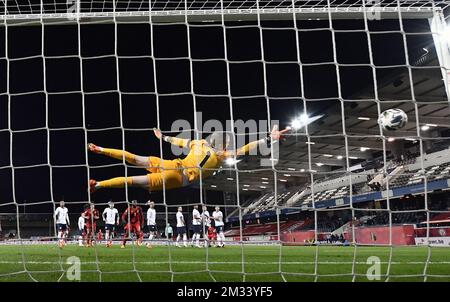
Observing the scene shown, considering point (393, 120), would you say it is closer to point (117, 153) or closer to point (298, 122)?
point (117, 153)

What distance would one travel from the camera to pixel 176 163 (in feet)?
16.4

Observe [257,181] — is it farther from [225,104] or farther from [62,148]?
[62,148]

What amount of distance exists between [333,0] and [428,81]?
8.93 m

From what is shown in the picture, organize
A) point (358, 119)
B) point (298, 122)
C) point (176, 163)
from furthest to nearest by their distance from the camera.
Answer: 1. point (358, 119)
2. point (298, 122)
3. point (176, 163)

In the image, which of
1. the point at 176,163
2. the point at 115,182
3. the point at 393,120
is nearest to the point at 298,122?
the point at 393,120

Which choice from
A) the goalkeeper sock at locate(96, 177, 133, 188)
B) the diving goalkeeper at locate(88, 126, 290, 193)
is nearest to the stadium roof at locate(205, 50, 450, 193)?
the diving goalkeeper at locate(88, 126, 290, 193)

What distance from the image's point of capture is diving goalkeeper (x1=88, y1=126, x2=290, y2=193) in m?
4.90

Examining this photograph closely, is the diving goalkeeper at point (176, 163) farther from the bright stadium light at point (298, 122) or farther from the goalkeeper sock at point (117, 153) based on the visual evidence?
the bright stadium light at point (298, 122)

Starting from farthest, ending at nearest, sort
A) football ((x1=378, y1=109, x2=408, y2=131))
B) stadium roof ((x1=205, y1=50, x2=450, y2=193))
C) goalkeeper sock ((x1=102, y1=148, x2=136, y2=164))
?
1. stadium roof ((x1=205, y1=50, x2=450, y2=193))
2. football ((x1=378, y1=109, x2=408, y2=131))
3. goalkeeper sock ((x1=102, y1=148, x2=136, y2=164))

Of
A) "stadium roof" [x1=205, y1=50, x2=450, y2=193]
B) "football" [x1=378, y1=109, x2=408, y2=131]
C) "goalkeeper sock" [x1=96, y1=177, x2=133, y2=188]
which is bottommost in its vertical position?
"goalkeeper sock" [x1=96, y1=177, x2=133, y2=188]

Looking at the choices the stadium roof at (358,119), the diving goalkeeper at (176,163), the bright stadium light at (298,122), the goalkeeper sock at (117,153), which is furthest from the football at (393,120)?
the stadium roof at (358,119)

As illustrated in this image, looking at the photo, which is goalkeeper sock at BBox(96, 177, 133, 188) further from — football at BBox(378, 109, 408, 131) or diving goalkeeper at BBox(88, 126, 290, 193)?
football at BBox(378, 109, 408, 131)

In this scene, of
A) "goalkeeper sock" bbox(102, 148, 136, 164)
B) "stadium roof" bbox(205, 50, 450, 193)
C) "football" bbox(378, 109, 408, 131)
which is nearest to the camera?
"goalkeeper sock" bbox(102, 148, 136, 164)

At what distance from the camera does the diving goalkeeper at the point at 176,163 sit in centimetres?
490
